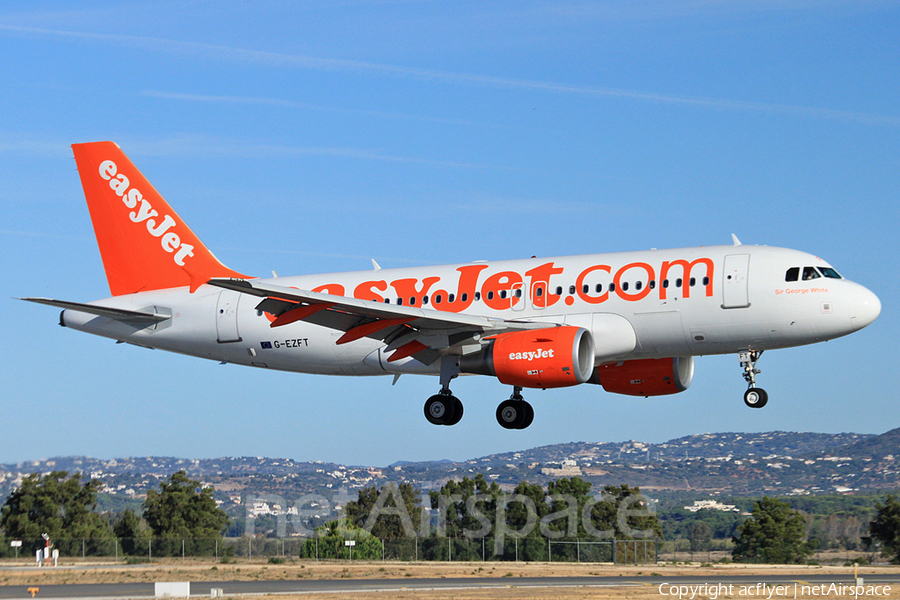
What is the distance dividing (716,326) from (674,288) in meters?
1.62

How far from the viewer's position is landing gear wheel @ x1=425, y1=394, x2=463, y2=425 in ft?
110

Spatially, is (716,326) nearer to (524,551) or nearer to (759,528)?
(524,551)

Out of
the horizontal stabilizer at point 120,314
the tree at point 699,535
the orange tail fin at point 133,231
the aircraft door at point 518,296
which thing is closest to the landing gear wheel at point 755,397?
the aircraft door at point 518,296

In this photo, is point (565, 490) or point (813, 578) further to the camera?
point (565, 490)

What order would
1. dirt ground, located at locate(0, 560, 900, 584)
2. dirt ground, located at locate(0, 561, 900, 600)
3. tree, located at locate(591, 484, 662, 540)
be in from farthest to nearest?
1. tree, located at locate(591, 484, 662, 540)
2. dirt ground, located at locate(0, 560, 900, 584)
3. dirt ground, located at locate(0, 561, 900, 600)

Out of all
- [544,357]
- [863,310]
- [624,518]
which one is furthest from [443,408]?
[624,518]

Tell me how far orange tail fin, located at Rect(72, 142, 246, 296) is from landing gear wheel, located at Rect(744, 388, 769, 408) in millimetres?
18446

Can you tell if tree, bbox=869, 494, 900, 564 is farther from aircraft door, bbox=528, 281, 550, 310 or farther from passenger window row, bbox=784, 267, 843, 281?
aircraft door, bbox=528, 281, 550, 310

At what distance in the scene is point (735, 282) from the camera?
1178 inches

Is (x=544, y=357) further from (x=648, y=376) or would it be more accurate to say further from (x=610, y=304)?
(x=648, y=376)

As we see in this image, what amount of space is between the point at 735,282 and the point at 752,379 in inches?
135

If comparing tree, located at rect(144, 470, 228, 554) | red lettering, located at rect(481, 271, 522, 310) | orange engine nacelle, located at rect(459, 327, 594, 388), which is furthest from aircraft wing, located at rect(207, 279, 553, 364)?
tree, located at rect(144, 470, 228, 554)

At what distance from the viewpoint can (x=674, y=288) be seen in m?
30.4

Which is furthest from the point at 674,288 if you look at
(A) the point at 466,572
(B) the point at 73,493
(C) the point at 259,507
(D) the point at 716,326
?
(C) the point at 259,507
